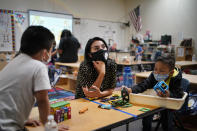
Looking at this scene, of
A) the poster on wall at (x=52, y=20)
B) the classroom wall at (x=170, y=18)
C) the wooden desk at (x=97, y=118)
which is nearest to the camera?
the wooden desk at (x=97, y=118)

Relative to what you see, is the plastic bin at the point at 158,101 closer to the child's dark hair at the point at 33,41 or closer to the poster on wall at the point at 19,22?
the child's dark hair at the point at 33,41

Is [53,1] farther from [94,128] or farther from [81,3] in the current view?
[94,128]

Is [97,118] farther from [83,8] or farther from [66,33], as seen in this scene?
[83,8]

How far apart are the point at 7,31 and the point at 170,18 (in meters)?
6.44

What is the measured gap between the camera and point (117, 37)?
9.25m

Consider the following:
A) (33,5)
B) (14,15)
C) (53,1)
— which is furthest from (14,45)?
(53,1)

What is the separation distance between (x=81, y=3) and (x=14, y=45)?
→ 335 centimetres

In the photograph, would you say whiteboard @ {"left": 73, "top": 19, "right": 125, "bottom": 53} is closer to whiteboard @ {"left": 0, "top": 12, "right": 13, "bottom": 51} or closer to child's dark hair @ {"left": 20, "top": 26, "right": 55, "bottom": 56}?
whiteboard @ {"left": 0, "top": 12, "right": 13, "bottom": 51}

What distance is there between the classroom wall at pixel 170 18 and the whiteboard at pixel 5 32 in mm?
5740

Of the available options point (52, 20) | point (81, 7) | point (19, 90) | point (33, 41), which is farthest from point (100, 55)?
point (81, 7)

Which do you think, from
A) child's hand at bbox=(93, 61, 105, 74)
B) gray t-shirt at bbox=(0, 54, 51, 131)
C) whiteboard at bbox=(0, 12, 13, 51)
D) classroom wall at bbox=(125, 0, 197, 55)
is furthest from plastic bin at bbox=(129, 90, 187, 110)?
classroom wall at bbox=(125, 0, 197, 55)

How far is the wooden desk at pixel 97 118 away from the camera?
1159mm

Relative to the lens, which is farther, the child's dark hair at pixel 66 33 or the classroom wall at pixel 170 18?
the classroom wall at pixel 170 18

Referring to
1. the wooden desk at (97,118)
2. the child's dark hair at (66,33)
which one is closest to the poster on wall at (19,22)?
the child's dark hair at (66,33)
